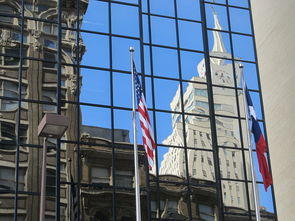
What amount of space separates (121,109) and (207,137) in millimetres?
4753

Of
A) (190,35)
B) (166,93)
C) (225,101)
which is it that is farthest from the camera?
(190,35)

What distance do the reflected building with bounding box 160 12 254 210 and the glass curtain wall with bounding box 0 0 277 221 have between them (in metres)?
0.06

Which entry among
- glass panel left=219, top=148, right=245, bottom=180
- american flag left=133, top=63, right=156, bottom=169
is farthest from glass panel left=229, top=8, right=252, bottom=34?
american flag left=133, top=63, right=156, bottom=169

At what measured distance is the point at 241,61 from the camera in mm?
→ 37906

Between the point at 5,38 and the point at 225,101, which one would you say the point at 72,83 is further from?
the point at 225,101

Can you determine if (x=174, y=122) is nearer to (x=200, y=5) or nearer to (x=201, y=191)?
(x=201, y=191)

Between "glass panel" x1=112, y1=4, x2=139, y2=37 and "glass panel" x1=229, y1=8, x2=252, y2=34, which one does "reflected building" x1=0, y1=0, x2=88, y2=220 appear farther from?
"glass panel" x1=229, y1=8, x2=252, y2=34

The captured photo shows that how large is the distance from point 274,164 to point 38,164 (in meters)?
10.6

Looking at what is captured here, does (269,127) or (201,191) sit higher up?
(269,127)

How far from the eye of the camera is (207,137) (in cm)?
3488

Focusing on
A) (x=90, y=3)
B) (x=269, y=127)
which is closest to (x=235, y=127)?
(x=269, y=127)

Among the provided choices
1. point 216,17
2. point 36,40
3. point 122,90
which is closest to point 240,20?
point 216,17

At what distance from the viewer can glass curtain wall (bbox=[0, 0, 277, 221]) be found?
30.7 metres

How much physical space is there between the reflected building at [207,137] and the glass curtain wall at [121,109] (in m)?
0.06
